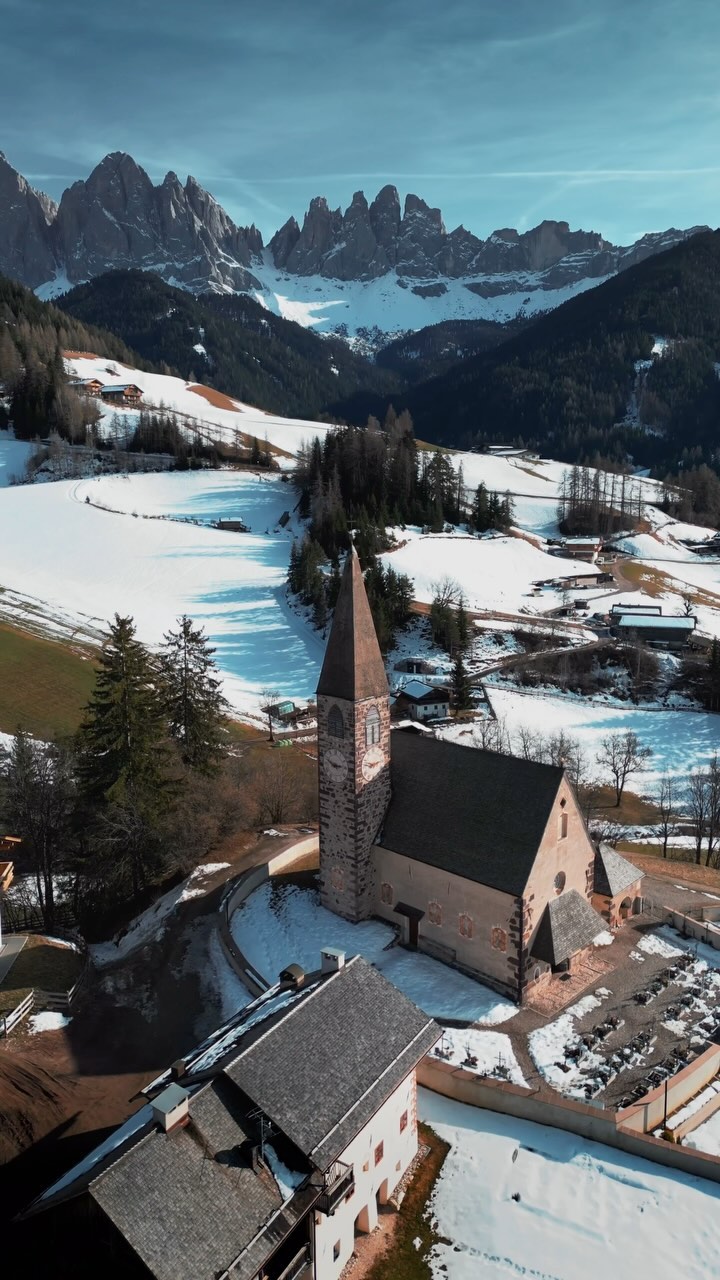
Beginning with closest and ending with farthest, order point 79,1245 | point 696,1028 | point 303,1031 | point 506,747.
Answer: point 79,1245, point 303,1031, point 696,1028, point 506,747

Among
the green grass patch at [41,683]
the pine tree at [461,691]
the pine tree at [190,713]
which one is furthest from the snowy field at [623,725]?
the green grass patch at [41,683]

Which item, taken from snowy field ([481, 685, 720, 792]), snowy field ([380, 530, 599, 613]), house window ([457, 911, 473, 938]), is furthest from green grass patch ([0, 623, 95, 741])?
snowy field ([380, 530, 599, 613])

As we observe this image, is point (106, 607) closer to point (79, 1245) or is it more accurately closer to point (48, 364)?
point (79, 1245)

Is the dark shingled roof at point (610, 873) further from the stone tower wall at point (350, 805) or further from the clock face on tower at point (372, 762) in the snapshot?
the clock face on tower at point (372, 762)

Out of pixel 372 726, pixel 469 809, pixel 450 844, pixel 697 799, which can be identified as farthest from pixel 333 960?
pixel 697 799

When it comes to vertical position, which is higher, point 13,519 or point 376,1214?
point 13,519

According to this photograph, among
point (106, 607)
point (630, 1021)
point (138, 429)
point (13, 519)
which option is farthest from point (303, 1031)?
point (138, 429)

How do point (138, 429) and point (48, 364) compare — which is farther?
point (48, 364)
